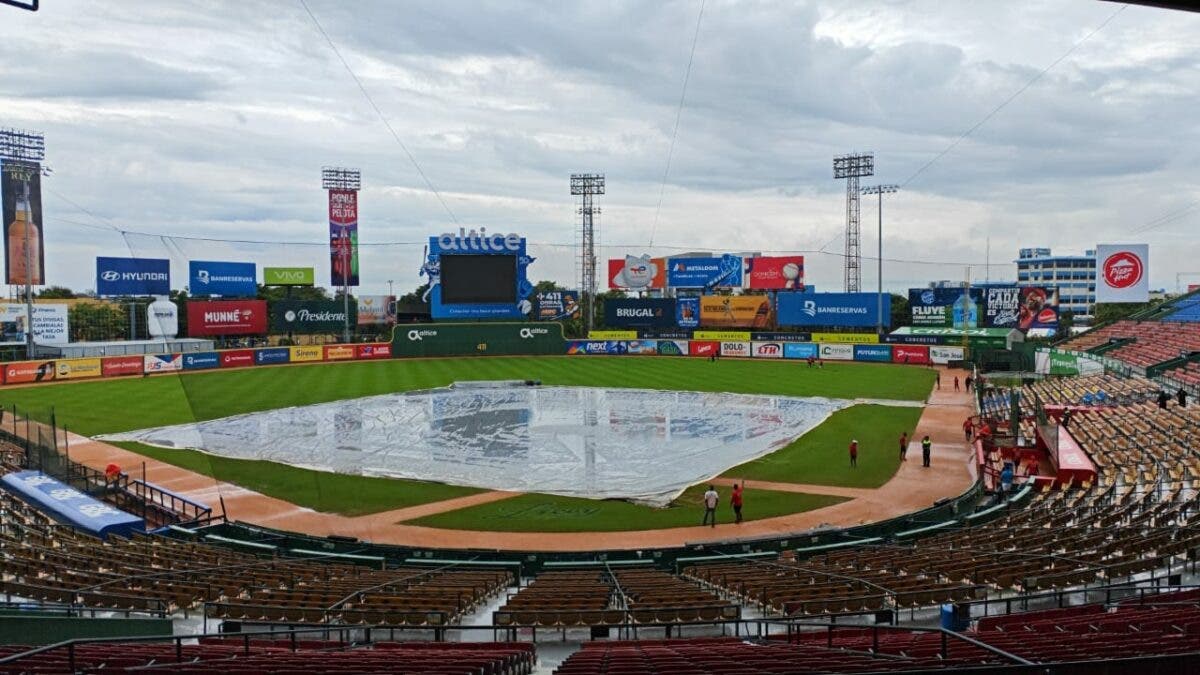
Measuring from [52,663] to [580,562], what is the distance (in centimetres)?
1124

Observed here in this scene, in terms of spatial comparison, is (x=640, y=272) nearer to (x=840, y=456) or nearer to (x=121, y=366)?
(x=121, y=366)

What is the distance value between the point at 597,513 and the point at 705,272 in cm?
6872

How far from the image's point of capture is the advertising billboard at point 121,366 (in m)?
58.3

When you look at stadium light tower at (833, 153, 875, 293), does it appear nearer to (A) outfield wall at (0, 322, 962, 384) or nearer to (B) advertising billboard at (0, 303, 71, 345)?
(A) outfield wall at (0, 322, 962, 384)

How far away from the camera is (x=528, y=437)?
34281 millimetres

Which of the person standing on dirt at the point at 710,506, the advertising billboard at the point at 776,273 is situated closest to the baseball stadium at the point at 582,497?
the person standing on dirt at the point at 710,506

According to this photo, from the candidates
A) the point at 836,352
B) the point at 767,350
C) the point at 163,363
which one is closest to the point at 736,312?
the point at 767,350

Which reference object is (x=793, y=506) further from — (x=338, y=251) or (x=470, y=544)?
(x=338, y=251)

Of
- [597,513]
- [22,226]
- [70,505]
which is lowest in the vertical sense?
[597,513]

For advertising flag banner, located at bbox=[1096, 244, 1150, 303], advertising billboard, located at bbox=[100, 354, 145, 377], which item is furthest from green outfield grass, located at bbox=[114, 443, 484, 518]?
advertising flag banner, located at bbox=[1096, 244, 1150, 303]

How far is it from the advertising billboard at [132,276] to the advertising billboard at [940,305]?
70.2 meters

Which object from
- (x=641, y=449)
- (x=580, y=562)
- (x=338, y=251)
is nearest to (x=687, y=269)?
(x=338, y=251)

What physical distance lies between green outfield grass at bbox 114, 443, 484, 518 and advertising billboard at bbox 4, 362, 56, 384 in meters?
32.6

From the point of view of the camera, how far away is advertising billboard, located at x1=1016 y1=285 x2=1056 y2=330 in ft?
232
